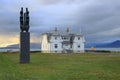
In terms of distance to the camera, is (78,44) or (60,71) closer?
(60,71)

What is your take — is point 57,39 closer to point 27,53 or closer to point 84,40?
point 84,40

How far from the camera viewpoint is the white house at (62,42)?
84750 millimetres

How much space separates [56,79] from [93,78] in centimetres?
209

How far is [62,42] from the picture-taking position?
279ft

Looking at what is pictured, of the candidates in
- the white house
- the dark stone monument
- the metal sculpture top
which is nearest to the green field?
the dark stone monument

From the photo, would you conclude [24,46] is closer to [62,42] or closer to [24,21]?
[24,21]

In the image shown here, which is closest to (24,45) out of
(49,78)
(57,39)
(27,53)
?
(27,53)

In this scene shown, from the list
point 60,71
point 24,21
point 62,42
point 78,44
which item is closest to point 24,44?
point 24,21

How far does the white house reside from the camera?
8475 centimetres

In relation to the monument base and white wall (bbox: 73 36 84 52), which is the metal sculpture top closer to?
the monument base

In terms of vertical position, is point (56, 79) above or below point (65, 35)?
below

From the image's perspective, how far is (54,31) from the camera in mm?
86625

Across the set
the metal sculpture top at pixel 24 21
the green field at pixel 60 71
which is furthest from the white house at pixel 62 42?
the green field at pixel 60 71

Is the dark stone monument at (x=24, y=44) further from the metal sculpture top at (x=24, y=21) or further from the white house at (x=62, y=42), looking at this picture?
the white house at (x=62, y=42)
